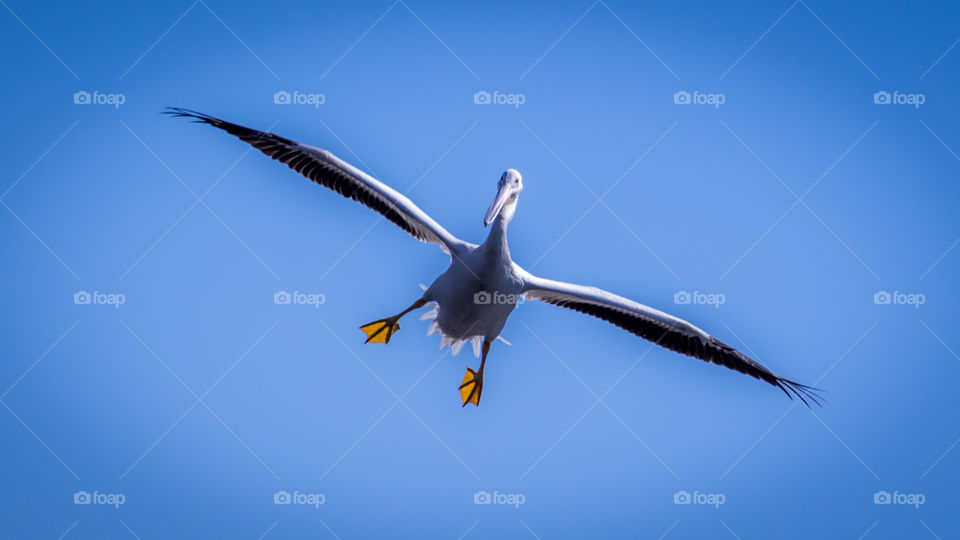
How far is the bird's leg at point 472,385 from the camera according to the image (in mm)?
→ 11711

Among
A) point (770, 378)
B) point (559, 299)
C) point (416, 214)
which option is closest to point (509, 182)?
point (416, 214)

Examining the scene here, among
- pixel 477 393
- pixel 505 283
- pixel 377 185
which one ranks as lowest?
pixel 477 393

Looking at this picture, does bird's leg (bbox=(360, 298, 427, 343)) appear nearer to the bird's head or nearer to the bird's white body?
the bird's white body

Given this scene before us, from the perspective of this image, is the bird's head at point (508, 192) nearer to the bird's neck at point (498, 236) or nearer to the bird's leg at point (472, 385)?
the bird's neck at point (498, 236)

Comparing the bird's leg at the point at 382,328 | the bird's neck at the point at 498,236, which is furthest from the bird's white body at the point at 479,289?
the bird's leg at the point at 382,328

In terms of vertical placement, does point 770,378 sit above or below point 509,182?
below

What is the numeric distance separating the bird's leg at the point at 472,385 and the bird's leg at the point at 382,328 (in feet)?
3.76

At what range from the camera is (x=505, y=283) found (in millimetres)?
10398

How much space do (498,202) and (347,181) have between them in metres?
2.06

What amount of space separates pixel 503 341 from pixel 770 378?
336cm

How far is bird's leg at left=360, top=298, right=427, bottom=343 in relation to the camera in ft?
37.4

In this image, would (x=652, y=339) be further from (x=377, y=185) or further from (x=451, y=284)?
(x=377, y=185)

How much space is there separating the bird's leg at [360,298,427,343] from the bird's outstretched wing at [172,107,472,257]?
1.07m

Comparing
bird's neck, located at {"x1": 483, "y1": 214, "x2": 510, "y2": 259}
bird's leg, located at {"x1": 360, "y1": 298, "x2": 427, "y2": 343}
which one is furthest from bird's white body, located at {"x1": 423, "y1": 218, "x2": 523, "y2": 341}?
bird's leg, located at {"x1": 360, "y1": 298, "x2": 427, "y2": 343}
